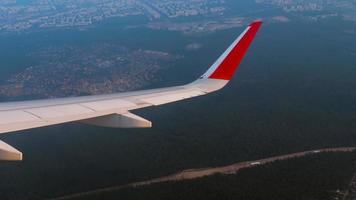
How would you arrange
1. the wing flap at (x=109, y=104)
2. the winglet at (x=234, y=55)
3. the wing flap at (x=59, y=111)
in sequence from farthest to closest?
the winglet at (x=234, y=55)
the wing flap at (x=109, y=104)
the wing flap at (x=59, y=111)

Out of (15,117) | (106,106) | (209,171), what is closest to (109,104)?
(106,106)

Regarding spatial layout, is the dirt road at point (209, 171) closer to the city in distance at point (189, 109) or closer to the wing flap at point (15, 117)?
the city in distance at point (189, 109)

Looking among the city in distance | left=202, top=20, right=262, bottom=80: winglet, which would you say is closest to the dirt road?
Answer: the city in distance

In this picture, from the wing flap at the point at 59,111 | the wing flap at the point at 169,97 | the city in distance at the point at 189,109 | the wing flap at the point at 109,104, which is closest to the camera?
the wing flap at the point at 59,111

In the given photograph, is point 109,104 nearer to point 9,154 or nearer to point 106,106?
point 106,106

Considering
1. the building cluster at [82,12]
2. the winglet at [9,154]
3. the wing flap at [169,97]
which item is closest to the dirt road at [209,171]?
the wing flap at [169,97]

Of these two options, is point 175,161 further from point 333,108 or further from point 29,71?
point 29,71

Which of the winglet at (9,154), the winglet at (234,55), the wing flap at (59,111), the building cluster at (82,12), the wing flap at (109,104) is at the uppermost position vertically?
the winglet at (234,55)
